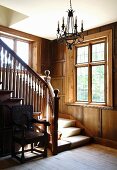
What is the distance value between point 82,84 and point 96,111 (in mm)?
982

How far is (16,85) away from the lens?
4004 mm

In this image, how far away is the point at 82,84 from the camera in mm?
5734

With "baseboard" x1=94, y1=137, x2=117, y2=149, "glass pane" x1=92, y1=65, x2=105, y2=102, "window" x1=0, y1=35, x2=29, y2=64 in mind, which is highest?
"window" x1=0, y1=35, x2=29, y2=64

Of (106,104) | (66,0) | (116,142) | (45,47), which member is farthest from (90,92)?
(66,0)

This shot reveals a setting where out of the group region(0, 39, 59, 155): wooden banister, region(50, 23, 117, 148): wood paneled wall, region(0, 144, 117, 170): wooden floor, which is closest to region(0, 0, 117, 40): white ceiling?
region(50, 23, 117, 148): wood paneled wall

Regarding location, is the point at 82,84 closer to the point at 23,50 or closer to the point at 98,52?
the point at 98,52

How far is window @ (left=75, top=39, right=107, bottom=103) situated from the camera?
17.1 feet

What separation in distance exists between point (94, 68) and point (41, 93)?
72.6 inches

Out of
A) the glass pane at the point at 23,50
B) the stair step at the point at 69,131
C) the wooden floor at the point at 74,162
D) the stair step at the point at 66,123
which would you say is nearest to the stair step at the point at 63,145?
the wooden floor at the point at 74,162

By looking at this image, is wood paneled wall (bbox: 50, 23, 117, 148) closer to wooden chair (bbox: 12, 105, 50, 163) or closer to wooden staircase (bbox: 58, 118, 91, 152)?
wooden staircase (bbox: 58, 118, 91, 152)

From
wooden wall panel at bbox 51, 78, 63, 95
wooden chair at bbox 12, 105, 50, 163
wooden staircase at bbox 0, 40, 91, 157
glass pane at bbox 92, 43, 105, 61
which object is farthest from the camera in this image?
wooden wall panel at bbox 51, 78, 63, 95

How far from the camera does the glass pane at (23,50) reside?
593 cm

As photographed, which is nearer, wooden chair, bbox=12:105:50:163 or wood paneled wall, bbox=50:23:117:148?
wooden chair, bbox=12:105:50:163

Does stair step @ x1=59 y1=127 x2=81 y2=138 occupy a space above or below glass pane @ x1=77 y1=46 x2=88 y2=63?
below
